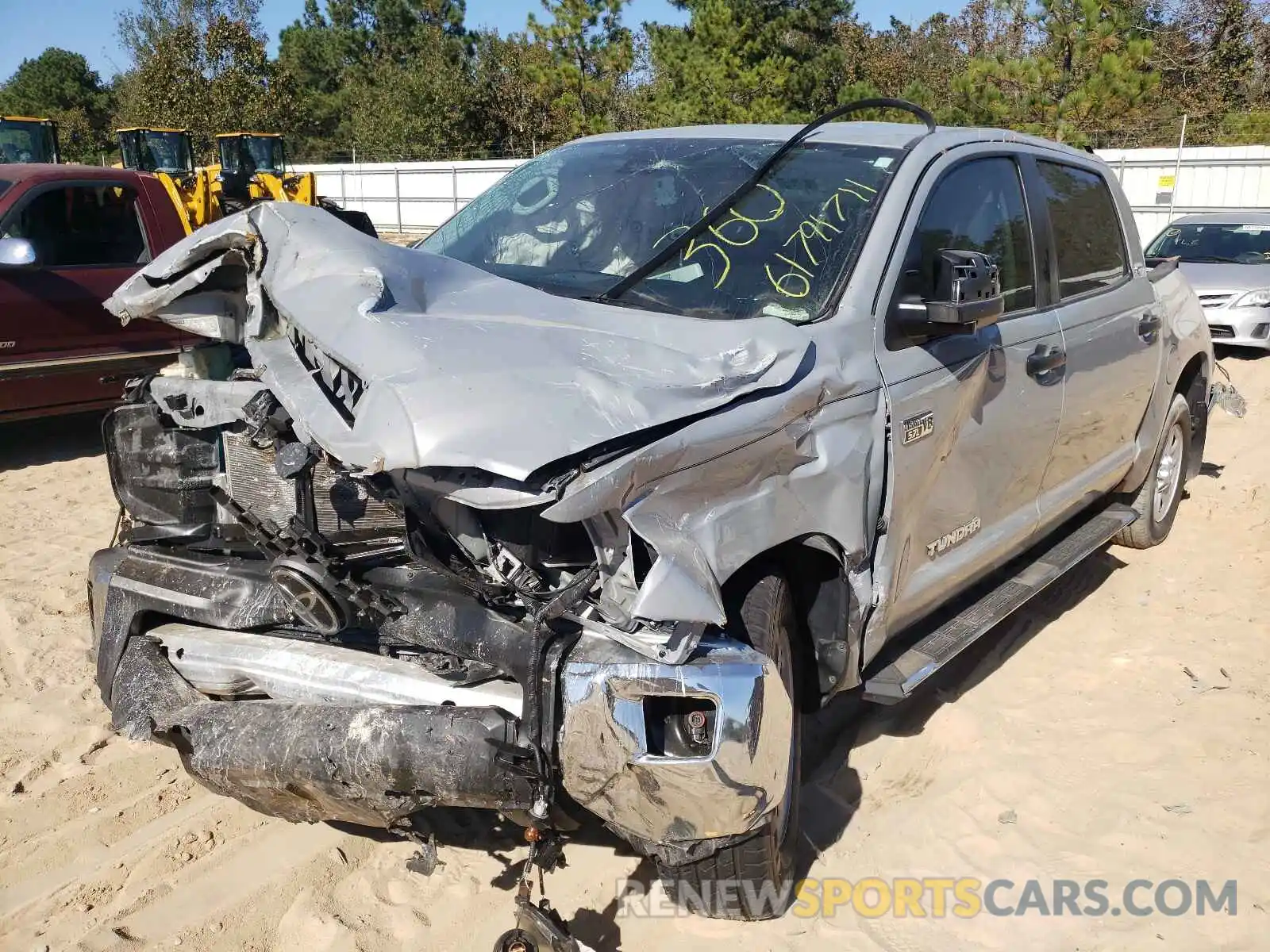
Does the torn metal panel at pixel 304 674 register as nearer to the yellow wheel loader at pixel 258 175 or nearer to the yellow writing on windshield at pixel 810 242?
the yellow writing on windshield at pixel 810 242

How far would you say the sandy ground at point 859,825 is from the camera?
2902 millimetres

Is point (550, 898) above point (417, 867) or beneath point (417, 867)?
beneath

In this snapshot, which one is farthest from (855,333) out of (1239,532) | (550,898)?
(1239,532)

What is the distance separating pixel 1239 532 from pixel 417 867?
17.2 feet

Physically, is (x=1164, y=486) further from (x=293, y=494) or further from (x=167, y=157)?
(x=167, y=157)

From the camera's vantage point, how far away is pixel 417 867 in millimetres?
2703

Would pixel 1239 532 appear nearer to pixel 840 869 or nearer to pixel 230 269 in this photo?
pixel 840 869

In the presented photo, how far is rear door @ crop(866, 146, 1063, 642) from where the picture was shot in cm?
320

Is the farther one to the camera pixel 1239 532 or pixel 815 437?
pixel 1239 532

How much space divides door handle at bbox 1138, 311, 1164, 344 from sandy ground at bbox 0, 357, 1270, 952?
50.8 inches

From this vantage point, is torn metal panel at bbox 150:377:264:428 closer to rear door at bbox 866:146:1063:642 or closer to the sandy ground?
the sandy ground

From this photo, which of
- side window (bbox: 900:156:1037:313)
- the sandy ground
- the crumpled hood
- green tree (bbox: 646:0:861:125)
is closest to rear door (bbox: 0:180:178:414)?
the sandy ground

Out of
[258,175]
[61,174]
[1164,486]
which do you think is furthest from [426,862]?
[258,175]

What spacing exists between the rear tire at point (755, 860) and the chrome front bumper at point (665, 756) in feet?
0.77
